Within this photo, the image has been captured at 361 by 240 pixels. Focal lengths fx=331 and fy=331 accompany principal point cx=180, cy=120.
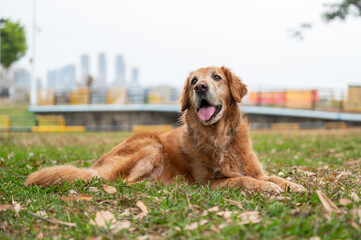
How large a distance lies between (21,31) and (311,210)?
43.3 meters

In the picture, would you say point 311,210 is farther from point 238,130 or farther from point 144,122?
point 144,122

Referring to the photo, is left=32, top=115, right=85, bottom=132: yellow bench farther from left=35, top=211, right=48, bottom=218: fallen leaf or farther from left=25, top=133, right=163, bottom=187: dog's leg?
left=35, top=211, right=48, bottom=218: fallen leaf

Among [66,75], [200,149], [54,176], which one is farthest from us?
[66,75]

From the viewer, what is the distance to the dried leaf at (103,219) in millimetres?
2738

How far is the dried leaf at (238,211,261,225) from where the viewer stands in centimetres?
255

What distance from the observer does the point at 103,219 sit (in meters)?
2.83

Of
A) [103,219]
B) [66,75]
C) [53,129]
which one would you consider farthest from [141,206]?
[66,75]

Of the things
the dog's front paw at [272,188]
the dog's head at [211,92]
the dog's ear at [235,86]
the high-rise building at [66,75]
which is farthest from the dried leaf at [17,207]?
the high-rise building at [66,75]

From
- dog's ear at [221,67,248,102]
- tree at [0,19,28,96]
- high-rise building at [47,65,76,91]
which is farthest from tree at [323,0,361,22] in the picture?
high-rise building at [47,65,76,91]

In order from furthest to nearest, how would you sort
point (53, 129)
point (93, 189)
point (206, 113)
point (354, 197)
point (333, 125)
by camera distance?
point (333, 125) → point (53, 129) → point (206, 113) → point (93, 189) → point (354, 197)

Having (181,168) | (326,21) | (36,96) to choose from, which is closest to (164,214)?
(181,168)

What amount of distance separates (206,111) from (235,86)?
596mm

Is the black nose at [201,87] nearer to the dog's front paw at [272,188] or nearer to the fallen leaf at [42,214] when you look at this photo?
the dog's front paw at [272,188]

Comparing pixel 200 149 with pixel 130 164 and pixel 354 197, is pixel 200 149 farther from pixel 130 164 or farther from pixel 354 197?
pixel 354 197
